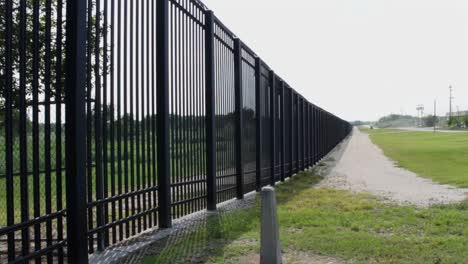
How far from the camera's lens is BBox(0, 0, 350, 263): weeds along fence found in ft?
14.3

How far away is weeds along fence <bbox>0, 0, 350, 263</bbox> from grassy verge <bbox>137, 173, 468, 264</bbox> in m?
0.74

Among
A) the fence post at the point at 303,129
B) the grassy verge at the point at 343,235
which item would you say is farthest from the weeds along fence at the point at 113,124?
the fence post at the point at 303,129

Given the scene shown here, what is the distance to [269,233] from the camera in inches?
200

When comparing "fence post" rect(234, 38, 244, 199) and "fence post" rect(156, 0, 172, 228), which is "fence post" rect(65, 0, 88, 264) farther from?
"fence post" rect(234, 38, 244, 199)

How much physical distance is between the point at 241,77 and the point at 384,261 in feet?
21.5

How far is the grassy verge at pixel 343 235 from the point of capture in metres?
5.67

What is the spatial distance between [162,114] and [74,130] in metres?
2.31

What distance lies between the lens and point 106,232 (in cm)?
564

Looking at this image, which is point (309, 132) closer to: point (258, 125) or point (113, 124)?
point (258, 125)

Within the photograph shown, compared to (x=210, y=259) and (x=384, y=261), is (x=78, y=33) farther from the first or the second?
(x=384, y=261)

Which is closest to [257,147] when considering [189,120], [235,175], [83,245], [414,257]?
[235,175]

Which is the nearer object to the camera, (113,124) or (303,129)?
(113,124)

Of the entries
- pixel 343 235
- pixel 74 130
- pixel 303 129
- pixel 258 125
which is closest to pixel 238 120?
pixel 258 125

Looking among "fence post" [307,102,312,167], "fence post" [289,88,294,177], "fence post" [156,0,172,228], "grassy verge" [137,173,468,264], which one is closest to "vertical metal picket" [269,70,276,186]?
"fence post" [289,88,294,177]
